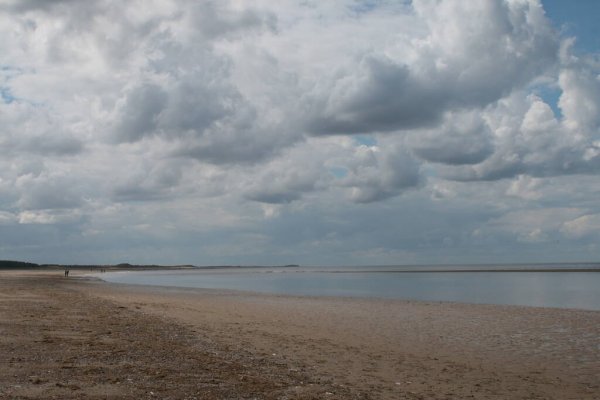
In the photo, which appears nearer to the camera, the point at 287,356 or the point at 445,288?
the point at 287,356

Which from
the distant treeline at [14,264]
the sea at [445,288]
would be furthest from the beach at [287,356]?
the distant treeline at [14,264]

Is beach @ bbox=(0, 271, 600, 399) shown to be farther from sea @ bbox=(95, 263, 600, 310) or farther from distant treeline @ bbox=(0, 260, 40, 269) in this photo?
distant treeline @ bbox=(0, 260, 40, 269)

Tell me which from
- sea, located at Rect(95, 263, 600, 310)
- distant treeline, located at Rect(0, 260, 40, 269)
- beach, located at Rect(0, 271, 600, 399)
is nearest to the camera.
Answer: beach, located at Rect(0, 271, 600, 399)

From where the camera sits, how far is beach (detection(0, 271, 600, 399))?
1159cm

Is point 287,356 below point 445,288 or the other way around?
the other way around

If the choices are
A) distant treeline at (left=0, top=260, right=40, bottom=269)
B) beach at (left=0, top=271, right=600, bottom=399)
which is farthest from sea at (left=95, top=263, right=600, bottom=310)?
distant treeline at (left=0, top=260, right=40, bottom=269)

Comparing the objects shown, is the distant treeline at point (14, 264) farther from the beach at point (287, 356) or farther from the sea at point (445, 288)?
the beach at point (287, 356)

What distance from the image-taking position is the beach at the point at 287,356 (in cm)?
1159

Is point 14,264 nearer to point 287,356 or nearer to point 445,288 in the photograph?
point 445,288

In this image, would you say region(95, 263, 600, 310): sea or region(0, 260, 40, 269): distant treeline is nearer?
region(95, 263, 600, 310): sea

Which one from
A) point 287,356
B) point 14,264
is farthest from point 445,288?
point 14,264

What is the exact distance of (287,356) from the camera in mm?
16406

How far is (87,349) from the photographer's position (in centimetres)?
1517

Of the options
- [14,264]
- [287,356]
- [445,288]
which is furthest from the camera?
[14,264]
